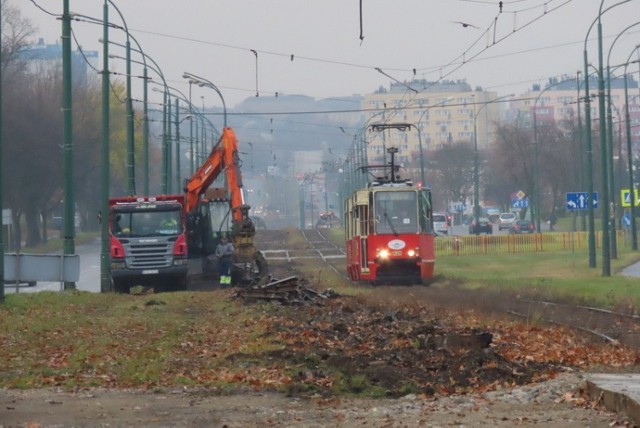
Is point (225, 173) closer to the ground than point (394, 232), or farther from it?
farther from it

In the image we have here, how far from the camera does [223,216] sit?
163 feet

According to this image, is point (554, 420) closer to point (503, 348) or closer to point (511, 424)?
point (511, 424)

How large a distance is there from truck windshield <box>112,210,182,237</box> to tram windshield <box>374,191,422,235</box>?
6.55 metres

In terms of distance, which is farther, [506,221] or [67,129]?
[506,221]

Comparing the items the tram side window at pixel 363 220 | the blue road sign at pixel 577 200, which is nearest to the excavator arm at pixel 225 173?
the tram side window at pixel 363 220

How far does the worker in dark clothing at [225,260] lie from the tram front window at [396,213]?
580cm

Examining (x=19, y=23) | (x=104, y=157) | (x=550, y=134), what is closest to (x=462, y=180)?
(x=550, y=134)

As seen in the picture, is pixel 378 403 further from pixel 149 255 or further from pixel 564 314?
pixel 149 255

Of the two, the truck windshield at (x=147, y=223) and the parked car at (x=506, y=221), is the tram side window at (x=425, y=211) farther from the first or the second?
the parked car at (x=506, y=221)

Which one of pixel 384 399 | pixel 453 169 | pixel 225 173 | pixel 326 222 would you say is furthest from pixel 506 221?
pixel 384 399

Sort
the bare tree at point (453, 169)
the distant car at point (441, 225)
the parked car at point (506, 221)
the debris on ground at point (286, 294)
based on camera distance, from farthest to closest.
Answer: the bare tree at point (453, 169) → the parked car at point (506, 221) → the distant car at point (441, 225) → the debris on ground at point (286, 294)

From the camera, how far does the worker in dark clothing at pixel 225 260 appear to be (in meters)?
44.8

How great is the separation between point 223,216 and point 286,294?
1694cm

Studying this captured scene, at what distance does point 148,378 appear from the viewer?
1570 centimetres
